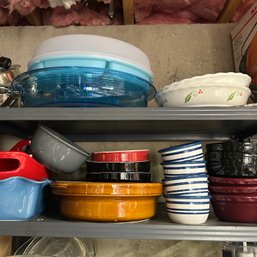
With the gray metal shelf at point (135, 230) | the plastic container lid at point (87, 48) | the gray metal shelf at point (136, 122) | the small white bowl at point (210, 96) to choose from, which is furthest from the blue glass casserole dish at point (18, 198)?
the small white bowl at point (210, 96)

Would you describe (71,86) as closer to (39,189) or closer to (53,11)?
(39,189)

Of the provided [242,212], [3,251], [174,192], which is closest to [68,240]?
[3,251]

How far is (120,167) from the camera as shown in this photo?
0.84 metres

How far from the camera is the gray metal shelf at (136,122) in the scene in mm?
790

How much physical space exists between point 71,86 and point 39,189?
299 millimetres

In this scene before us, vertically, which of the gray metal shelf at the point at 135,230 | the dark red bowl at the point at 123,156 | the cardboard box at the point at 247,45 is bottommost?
the gray metal shelf at the point at 135,230

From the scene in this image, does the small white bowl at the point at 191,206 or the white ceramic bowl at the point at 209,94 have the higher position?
the white ceramic bowl at the point at 209,94

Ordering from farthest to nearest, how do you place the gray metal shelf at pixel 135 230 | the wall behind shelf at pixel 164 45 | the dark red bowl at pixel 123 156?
the wall behind shelf at pixel 164 45 < the dark red bowl at pixel 123 156 < the gray metal shelf at pixel 135 230

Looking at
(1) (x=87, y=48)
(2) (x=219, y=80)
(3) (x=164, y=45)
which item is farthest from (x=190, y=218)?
(3) (x=164, y=45)

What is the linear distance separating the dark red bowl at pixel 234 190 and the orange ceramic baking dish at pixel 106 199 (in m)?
0.17

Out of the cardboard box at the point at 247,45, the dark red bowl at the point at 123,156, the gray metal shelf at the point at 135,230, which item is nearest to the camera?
the gray metal shelf at the point at 135,230

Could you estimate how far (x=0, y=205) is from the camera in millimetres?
780

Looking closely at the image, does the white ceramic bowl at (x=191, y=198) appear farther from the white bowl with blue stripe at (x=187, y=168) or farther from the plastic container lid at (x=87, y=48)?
the plastic container lid at (x=87, y=48)

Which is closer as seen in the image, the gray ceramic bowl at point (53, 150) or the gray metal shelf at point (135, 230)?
the gray metal shelf at point (135, 230)
